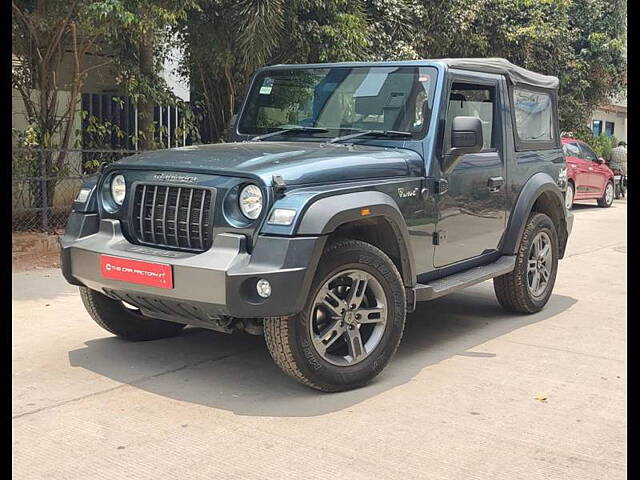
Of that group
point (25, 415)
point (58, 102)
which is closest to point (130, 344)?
point (25, 415)

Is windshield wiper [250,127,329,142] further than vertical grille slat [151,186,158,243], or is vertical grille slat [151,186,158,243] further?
windshield wiper [250,127,329,142]

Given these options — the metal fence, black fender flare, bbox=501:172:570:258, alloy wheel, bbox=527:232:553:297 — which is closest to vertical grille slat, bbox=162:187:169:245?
black fender flare, bbox=501:172:570:258

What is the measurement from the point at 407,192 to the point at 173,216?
60.2 inches

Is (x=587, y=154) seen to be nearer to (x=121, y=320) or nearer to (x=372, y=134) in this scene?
(x=372, y=134)

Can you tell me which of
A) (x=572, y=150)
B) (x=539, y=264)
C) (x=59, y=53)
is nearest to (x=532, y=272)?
(x=539, y=264)

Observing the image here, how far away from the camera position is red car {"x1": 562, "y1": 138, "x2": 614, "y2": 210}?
17172mm

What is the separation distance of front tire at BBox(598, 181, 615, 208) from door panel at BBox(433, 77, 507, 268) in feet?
44.6

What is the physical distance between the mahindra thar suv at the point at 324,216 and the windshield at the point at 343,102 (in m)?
0.01

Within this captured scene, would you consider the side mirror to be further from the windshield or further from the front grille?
the front grille

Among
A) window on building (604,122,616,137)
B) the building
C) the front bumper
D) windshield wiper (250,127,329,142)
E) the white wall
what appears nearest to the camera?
the front bumper

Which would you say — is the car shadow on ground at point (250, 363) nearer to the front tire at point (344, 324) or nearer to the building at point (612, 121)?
the front tire at point (344, 324)

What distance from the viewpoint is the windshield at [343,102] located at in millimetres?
5516

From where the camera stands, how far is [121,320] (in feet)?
18.4

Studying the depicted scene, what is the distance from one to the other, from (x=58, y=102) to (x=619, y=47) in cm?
1592
